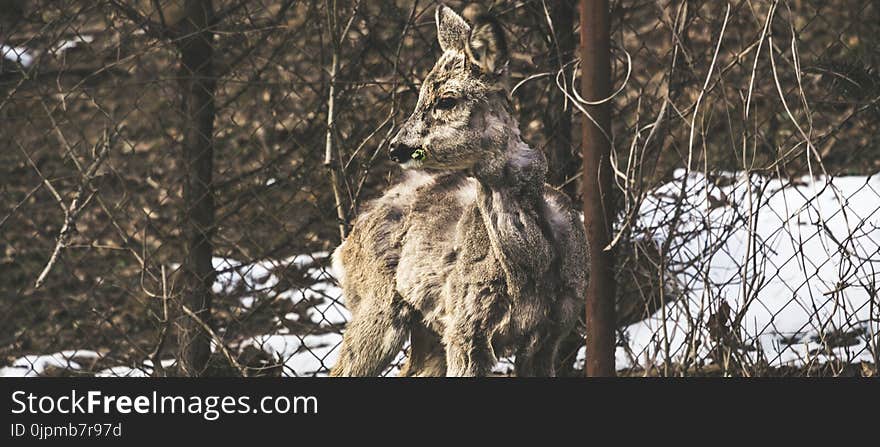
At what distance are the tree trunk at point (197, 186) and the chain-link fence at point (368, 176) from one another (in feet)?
0.04

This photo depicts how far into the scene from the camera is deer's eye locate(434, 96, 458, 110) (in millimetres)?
3086

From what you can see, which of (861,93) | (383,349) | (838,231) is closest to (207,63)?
(383,349)

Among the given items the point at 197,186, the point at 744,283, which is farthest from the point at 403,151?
the point at 197,186

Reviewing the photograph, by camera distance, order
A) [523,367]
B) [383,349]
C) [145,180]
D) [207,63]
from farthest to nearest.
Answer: [145,180] → [207,63] → [383,349] → [523,367]

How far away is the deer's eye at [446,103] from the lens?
309 cm

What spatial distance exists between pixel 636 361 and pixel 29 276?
4444mm

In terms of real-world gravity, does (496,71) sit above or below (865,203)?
below

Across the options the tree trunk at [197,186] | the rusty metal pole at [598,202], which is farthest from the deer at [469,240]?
the tree trunk at [197,186]

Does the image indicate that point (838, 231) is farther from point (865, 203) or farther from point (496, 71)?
point (496, 71)

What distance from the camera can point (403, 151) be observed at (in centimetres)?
303

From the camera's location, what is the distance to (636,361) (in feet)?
14.5

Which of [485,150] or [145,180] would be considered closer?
[485,150]

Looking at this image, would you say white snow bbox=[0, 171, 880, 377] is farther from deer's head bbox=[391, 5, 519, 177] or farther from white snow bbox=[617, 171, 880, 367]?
deer's head bbox=[391, 5, 519, 177]

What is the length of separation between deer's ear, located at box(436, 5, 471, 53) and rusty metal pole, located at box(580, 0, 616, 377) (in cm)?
83
